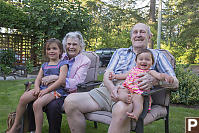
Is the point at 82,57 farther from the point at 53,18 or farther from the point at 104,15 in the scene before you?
the point at 104,15

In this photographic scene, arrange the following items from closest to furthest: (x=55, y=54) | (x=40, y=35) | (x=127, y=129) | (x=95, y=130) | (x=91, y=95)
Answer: (x=127, y=129) < (x=91, y=95) < (x=55, y=54) < (x=95, y=130) < (x=40, y=35)

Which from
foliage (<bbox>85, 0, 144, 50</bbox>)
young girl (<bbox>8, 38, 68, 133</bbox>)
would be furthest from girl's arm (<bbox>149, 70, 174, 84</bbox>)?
foliage (<bbox>85, 0, 144, 50</bbox>)

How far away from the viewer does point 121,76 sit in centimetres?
227

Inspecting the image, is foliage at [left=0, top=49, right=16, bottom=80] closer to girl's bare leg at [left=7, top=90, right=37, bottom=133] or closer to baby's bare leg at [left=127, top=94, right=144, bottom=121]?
girl's bare leg at [left=7, top=90, right=37, bottom=133]

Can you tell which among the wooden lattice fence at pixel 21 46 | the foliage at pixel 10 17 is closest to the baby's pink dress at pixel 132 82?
the foliage at pixel 10 17

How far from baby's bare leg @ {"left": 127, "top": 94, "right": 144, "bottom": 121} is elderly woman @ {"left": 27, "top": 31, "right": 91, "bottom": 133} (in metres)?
0.89

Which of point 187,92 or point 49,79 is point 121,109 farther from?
point 187,92

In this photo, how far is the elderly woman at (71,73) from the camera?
2209mm

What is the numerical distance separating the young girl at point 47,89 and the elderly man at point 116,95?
0.33m

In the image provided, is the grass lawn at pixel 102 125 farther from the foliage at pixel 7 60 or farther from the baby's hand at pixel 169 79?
the foliage at pixel 7 60

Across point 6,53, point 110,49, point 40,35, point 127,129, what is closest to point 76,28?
point 40,35

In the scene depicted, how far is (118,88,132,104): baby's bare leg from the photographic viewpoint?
1.81 m

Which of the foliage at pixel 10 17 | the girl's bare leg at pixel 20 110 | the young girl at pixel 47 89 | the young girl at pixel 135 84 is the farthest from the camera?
the foliage at pixel 10 17

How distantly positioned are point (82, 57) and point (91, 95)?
651 mm
